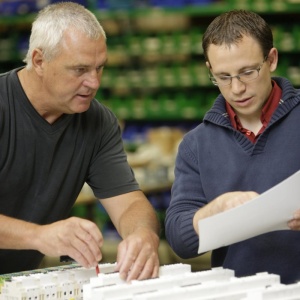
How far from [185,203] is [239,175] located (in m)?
0.23

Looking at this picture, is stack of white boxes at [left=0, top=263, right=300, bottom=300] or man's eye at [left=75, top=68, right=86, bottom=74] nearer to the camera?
stack of white boxes at [left=0, top=263, right=300, bottom=300]

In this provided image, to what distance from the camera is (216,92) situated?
8.29m

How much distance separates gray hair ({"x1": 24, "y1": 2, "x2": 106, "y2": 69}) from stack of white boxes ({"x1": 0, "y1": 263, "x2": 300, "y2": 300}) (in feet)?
3.12

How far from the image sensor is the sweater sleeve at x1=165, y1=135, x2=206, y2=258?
9.04ft

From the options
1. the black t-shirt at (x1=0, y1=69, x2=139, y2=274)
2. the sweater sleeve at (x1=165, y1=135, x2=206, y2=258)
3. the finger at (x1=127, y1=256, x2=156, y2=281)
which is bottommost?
the finger at (x1=127, y1=256, x2=156, y2=281)

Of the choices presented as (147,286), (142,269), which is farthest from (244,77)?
(147,286)

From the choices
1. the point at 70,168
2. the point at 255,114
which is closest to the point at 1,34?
the point at 70,168

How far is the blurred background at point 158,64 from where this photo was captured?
769 centimetres

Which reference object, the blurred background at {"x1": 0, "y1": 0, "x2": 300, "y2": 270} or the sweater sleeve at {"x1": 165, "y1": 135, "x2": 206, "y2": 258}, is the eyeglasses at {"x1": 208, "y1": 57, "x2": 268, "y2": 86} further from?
the blurred background at {"x1": 0, "y1": 0, "x2": 300, "y2": 270}

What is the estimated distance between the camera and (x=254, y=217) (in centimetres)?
230

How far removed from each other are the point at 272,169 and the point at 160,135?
207 inches

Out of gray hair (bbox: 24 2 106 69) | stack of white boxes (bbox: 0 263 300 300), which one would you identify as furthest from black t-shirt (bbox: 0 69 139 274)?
stack of white boxes (bbox: 0 263 300 300)

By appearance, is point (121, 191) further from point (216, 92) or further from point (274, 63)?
point (216, 92)

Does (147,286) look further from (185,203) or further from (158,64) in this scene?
(158,64)
